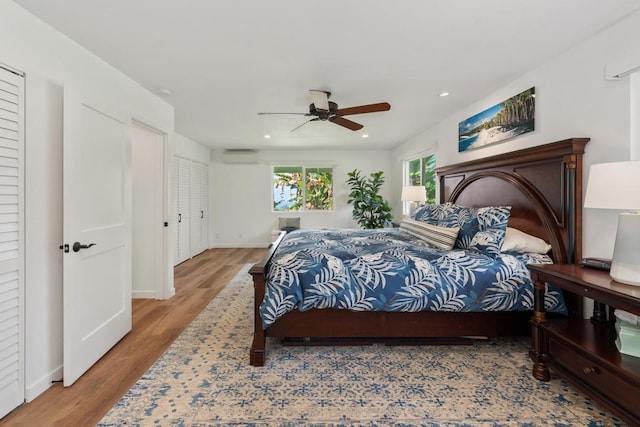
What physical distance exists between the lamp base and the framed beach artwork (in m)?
1.38

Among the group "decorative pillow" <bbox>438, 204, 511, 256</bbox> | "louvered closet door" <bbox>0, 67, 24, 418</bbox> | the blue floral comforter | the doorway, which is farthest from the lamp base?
the doorway

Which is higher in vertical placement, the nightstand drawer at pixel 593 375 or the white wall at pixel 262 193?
the white wall at pixel 262 193

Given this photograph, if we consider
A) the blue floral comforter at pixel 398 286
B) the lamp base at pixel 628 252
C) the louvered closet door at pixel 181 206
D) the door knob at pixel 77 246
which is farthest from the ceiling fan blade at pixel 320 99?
the louvered closet door at pixel 181 206

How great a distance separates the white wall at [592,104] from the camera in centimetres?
186

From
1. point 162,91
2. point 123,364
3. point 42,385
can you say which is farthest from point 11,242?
point 162,91

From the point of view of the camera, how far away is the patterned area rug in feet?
4.99

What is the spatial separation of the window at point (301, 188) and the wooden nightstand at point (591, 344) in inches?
200

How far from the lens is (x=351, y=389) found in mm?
1754

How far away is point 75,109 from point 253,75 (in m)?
1.36

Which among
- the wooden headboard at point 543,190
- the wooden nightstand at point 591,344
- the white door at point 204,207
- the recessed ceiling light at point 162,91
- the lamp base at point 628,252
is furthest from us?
the white door at point 204,207

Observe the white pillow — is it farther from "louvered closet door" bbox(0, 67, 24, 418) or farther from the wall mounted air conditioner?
the wall mounted air conditioner

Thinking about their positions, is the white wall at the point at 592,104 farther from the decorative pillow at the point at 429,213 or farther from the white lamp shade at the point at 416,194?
the white lamp shade at the point at 416,194

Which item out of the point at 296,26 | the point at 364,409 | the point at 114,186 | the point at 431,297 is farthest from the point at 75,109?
the point at 431,297

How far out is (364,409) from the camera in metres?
1.59
